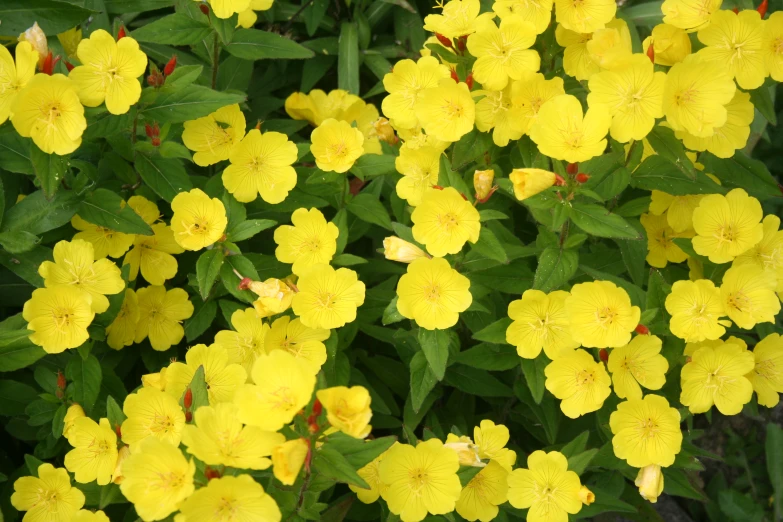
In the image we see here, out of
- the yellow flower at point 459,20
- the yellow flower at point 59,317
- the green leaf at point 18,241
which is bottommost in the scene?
the yellow flower at point 59,317

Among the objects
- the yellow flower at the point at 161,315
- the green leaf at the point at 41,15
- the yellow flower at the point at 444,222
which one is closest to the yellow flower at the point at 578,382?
the yellow flower at the point at 444,222

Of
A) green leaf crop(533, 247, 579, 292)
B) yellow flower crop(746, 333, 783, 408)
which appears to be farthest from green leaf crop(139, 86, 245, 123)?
yellow flower crop(746, 333, 783, 408)

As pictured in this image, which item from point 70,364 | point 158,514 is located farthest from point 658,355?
point 70,364

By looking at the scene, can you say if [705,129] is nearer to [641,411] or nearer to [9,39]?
[641,411]

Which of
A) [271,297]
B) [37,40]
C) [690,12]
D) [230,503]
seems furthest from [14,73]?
[690,12]

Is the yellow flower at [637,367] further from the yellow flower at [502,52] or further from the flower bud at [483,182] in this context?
the yellow flower at [502,52]

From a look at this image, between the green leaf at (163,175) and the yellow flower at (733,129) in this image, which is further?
the green leaf at (163,175)

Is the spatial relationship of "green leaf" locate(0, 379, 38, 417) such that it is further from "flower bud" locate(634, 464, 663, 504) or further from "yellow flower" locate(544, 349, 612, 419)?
"flower bud" locate(634, 464, 663, 504)

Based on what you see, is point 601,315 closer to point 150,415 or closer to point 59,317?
point 150,415
